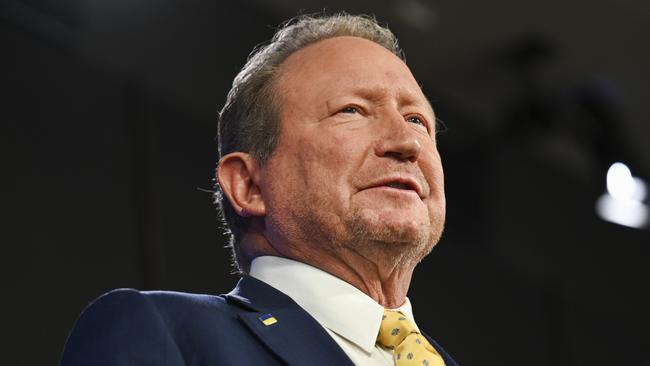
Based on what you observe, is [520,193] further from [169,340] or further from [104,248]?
[169,340]

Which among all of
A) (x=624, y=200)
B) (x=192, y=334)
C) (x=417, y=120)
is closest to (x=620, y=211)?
(x=624, y=200)

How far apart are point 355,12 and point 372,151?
325 centimetres

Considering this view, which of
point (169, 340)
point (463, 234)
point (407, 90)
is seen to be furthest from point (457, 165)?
point (169, 340)

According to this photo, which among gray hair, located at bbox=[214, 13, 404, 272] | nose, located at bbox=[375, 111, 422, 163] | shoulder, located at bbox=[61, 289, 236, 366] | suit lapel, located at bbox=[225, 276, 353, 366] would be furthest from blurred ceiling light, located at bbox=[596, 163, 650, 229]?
shoulder, located at bbox=[61, 289, 236, 366]

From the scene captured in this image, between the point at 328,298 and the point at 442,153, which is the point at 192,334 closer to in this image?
the point at 328,298

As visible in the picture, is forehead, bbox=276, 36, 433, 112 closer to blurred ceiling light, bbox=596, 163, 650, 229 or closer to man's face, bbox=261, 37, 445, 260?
man's face, bbox=261, 37, 445, 260

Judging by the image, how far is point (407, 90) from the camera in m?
1.92

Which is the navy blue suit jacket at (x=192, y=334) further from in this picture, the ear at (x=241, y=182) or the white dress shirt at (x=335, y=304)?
the ear at (x=241, y=182)

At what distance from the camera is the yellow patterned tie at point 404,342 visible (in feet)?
5.32

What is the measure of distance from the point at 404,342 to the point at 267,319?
9.1 inches

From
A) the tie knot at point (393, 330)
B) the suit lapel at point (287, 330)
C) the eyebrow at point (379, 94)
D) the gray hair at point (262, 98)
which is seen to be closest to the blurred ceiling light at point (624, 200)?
the gray hair at point (262, 98)

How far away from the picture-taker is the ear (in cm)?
187

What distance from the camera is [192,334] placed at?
1.53 metres

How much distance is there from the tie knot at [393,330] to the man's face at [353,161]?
12 cm
